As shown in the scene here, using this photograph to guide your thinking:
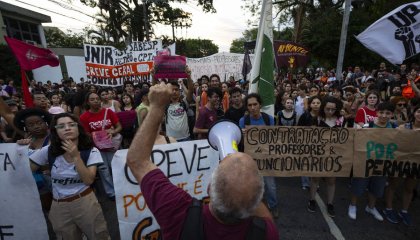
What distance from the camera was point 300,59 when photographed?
1308 centimetres

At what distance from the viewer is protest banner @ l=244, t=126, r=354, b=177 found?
11.3 feet

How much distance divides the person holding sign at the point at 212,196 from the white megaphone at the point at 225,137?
1.51 ft

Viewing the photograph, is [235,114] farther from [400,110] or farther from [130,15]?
[130,15]

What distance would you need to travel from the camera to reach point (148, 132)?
1.18 m

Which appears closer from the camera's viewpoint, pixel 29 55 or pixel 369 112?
pixel 369 112

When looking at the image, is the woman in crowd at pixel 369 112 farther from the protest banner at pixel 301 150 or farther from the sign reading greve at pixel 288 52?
the sign reading greve at pixel 288 52

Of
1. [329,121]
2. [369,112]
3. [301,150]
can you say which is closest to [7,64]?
[301,150]

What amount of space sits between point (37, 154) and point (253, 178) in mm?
2250

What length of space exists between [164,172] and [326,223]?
2.27 m

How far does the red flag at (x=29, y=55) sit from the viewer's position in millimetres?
4449

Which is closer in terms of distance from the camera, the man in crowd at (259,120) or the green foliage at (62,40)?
the man in crowd at (259,120)

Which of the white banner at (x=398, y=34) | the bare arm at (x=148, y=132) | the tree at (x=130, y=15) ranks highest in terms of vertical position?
the tree at (x=130, y=15)

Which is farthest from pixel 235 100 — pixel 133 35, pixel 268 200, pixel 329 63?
pixel 133 35

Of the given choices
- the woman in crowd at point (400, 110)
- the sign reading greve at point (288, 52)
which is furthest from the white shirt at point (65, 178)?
the sign reading greve at point (288, 52)
